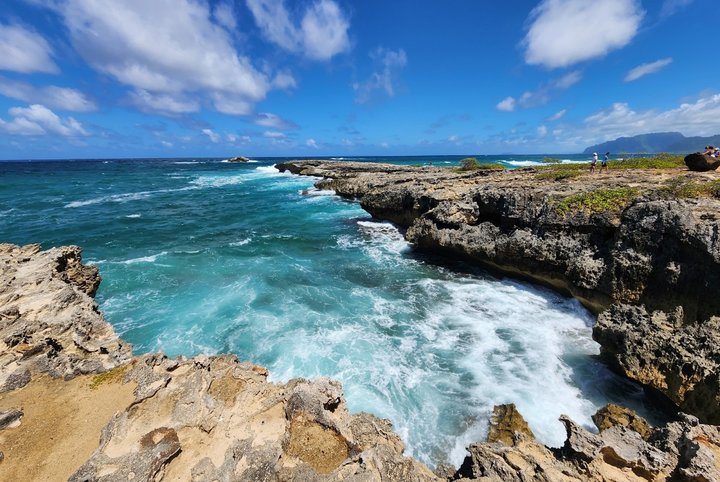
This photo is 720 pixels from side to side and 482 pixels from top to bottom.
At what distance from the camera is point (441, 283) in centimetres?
1873

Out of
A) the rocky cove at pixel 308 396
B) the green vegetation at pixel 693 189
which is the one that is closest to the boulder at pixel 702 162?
the green vegetation at pixel 693 189

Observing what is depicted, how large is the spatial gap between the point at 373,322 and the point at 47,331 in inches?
434

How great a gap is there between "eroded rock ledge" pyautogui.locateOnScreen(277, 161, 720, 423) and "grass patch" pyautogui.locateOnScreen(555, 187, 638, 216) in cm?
14


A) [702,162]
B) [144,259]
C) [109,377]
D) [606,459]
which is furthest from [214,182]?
[606,459]

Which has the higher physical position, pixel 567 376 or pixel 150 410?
pixel 150 410

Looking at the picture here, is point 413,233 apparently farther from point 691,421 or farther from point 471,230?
point 691,421

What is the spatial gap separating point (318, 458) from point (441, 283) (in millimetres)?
14184

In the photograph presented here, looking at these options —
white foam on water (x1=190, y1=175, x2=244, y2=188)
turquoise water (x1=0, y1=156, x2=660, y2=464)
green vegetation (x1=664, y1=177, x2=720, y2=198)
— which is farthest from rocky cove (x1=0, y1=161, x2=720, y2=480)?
white foam on water (x1=190, y1=175, x2=244, y2=188)

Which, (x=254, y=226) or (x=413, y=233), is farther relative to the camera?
(x=254, y=226)

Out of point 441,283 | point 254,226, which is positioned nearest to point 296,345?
point 441,283

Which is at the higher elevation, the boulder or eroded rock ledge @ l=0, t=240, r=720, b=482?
the boulder

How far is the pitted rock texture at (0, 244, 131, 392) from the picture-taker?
25.3 ft

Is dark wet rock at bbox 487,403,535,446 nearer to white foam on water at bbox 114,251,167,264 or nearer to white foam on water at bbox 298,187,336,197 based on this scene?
white foam on water at bbox 114,251,167,264

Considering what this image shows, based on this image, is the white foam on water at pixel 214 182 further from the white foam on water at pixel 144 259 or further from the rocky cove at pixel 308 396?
the rocky cove at pixel 308 396
